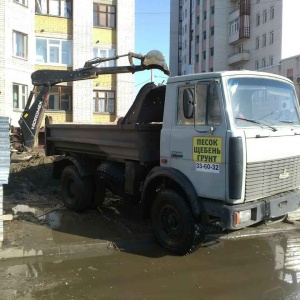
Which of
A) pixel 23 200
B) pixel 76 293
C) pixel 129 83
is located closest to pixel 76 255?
pixel 76 293

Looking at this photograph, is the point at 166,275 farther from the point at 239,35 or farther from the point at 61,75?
the point at 239,35

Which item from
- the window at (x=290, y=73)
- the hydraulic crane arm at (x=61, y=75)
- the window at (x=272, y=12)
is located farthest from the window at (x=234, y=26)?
the hydraulic crane arm at (x=61, y=75)

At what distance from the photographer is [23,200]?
28.9 ft

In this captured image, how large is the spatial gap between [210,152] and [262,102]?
108 cm

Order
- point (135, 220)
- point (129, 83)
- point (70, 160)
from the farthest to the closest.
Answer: point (129, 83) → point (70, 160) → point (135, 220)

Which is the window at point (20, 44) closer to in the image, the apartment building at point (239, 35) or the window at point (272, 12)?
the apartment building at point (239, 35)

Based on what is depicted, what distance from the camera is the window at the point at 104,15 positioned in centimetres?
2830

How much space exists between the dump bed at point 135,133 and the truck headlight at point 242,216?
68.2 inches

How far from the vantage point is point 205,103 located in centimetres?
522

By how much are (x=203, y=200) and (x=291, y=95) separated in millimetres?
2162

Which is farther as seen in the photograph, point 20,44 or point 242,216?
point 20,44

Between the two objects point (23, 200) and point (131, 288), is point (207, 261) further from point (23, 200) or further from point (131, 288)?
point (23, 200)

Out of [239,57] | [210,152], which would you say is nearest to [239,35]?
[239,57]

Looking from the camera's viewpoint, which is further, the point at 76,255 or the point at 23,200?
the point at 23,200
